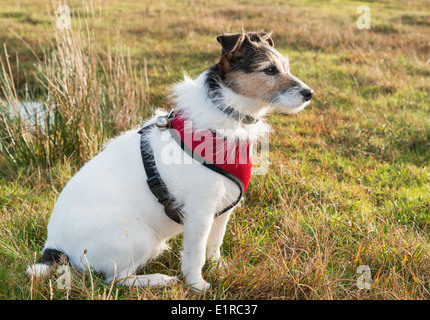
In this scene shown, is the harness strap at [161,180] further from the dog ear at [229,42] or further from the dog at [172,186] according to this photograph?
the dog ear at [229,42]

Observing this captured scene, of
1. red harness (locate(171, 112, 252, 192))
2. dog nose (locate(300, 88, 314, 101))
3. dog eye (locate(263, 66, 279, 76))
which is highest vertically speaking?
dog eye (locate(263, 66, 279, 76))

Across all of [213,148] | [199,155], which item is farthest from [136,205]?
[213,148]

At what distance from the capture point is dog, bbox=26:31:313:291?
273cm

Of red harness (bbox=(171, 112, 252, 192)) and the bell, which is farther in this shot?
the bell

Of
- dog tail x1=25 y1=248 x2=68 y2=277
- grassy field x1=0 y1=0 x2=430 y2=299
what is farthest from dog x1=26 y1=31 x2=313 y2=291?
grassy field x1=0 y1=0 x2=430 y2=299

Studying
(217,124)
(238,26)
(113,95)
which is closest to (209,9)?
(238,26)

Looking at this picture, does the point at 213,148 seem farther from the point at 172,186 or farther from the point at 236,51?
the point at 236,51

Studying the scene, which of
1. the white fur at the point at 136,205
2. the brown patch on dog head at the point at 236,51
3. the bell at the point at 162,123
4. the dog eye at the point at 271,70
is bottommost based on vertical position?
the white fur at the point at 136,205

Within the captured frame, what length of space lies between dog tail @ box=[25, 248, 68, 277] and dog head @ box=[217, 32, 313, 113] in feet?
5.56

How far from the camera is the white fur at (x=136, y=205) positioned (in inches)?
107

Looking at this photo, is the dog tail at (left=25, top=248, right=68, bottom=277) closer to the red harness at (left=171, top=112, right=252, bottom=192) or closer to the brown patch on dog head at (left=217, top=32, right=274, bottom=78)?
the red harness at (left=171, top=112, right=252, bottom=192)

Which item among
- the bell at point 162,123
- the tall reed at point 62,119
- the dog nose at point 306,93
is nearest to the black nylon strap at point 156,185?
the bell at point 162,123

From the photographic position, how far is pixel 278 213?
3904 millimetres

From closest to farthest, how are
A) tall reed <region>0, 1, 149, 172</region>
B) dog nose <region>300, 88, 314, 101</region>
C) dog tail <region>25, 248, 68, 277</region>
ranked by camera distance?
1. dog tail <region>25, 248, 68, 277</region>
2. dog nose <region>300, 88, 314, 101</region>
3. tall reed <region>0, 1, 149, 172</region>
